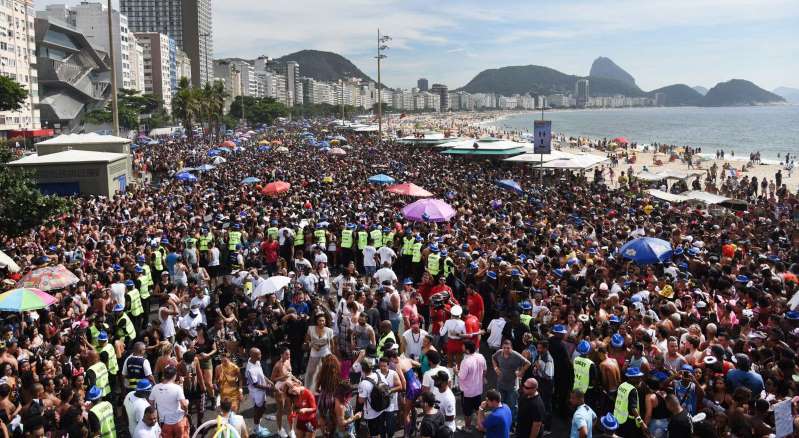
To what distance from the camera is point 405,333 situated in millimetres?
8406

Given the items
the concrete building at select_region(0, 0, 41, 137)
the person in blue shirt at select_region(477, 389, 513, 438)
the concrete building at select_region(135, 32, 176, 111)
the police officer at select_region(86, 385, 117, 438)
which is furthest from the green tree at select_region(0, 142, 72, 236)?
the concrete building at select_region(135, 32, 176, 111)

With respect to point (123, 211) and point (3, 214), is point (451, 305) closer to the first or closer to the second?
point (3, 214)

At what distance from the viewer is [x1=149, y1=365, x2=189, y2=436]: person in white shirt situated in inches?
259

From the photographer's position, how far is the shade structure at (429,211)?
50.3ft

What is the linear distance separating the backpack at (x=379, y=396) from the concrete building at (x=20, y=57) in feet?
238

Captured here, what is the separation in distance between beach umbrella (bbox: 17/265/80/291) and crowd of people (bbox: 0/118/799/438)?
0.90 feet

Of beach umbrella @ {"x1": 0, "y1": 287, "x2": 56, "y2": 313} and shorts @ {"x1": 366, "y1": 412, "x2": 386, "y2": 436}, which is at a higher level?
beach umbrella @ {"x1": 0, "y1": 287, "x2": 56, "y2": 313}

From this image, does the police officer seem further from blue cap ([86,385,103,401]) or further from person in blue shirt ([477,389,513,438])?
person in blue shirt ([477,389,513,438])

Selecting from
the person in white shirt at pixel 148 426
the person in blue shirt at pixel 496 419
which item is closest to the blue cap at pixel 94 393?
the person in white shirt at pixel 148 426

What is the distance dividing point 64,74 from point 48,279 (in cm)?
8381

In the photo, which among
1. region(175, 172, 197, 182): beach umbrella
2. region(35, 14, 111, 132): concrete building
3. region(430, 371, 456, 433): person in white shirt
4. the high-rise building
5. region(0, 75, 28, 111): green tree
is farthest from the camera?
the high-rise building

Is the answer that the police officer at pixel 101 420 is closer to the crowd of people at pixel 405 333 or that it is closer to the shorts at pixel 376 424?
the crowd of people at pixel 405 333

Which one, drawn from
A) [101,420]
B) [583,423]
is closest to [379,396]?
[583,423]

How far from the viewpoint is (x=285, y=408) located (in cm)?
746
